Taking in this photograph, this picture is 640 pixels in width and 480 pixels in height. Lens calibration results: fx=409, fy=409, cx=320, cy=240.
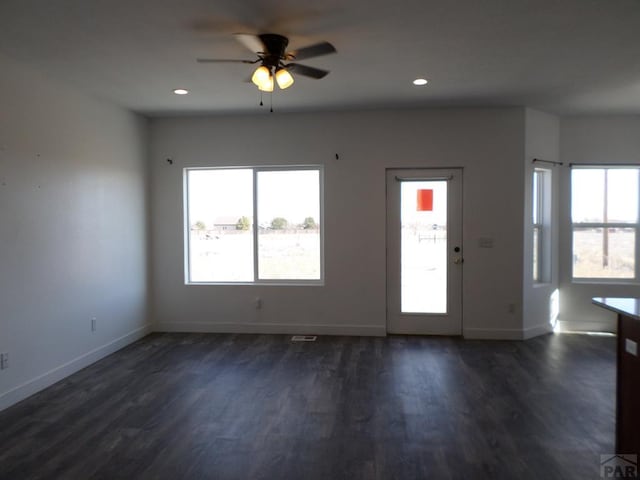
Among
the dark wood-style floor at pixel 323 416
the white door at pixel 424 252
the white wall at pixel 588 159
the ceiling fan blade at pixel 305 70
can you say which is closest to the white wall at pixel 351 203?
the white door at pixel 424 252

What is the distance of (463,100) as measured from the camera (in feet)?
14.8

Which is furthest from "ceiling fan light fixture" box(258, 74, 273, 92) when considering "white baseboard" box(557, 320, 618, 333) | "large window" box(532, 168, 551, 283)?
"white baseboard" box(557, 320, 618, 333)

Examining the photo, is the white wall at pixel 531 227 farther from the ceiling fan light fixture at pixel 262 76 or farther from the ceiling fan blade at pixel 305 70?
the ceiling fan light fixture at pixel 262 76

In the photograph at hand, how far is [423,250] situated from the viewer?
5027mm

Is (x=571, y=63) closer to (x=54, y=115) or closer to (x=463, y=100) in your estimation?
(x=463, y=100)

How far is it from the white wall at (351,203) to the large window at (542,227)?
56 centimetres

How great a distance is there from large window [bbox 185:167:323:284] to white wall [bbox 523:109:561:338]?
248 cm

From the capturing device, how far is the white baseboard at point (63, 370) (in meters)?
3.21

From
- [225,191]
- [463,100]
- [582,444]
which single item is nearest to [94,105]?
[225,191]

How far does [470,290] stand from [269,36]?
3.64 meters

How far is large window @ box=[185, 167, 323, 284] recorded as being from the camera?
521cm

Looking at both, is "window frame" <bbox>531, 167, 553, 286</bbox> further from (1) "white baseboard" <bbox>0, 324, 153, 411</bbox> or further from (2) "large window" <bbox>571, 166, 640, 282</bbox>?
(1) "white baseboard" <bbox>0, 324, 153, 411</bbox>

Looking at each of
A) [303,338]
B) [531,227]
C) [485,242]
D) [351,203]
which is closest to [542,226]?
[531,227]

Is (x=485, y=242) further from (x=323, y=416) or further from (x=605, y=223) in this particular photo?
(x=323, y=416)
